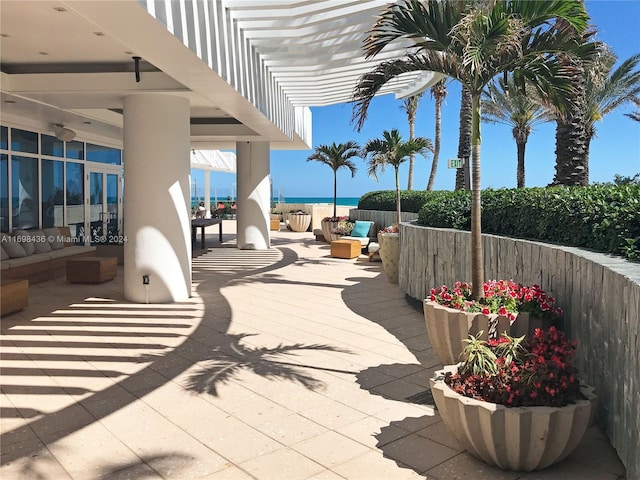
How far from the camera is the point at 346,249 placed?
41.4 ft

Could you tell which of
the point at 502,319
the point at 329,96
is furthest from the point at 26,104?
the point at 502,319

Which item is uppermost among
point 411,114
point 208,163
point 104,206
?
point 411,114

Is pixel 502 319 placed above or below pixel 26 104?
below

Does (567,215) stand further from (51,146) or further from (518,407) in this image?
(51,146)

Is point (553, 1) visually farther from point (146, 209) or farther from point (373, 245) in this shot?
point (373, 245)

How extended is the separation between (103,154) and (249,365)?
10.9m

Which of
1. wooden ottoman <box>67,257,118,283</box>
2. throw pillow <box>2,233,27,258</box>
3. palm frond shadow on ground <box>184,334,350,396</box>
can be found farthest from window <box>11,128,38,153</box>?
palm frond shadow on ground <box>184,334,350,396</box>

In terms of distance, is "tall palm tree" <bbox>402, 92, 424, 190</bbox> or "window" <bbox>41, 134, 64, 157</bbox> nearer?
"window" <bbox>41, 134, 64, 157</bbox>

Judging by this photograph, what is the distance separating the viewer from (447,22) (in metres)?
4.32

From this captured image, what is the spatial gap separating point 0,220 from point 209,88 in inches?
214

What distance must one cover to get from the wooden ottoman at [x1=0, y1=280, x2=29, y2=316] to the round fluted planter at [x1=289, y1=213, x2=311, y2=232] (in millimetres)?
14766

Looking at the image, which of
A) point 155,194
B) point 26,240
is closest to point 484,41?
point 155,194

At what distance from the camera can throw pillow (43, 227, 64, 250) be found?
10211mm

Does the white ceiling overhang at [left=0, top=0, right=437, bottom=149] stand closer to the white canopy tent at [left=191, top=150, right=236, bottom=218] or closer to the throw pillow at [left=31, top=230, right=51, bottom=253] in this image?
the throw pillow at [left=31, top=230, right=51, bottom=253]
